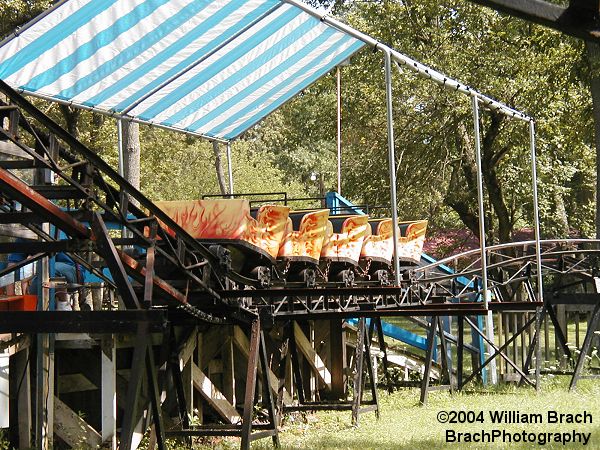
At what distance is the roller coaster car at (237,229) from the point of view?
11.3 m

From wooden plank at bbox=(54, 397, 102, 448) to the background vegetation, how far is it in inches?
507

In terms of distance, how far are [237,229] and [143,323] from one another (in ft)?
7.84

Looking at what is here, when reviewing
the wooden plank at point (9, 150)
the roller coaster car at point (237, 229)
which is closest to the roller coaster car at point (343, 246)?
the roller coaster car at point (237, 229)

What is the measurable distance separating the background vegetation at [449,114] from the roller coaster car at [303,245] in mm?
11243

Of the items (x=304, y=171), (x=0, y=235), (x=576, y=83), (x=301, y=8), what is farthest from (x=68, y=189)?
(x=304, y=171)

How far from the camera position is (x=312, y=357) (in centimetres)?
1642

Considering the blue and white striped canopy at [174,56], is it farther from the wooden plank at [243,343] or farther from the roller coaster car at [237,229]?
the wooden plank at [243,343]

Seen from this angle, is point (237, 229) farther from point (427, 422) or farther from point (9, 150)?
point (427, 422)

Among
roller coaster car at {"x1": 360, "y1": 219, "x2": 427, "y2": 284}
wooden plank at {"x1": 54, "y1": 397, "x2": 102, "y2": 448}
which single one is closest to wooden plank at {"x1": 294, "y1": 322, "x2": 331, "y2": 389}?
roller coaster car at {"x1": 360, "y1": 219, "x2": 427, "y2": 284}

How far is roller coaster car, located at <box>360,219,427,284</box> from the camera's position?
13.9 meters

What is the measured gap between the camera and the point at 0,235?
11367 mm

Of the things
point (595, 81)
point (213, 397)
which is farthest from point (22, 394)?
point (595, 81)

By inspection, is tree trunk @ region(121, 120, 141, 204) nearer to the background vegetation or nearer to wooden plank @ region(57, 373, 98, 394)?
the background vegetation

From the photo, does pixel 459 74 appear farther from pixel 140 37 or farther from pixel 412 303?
pixel 140 37
